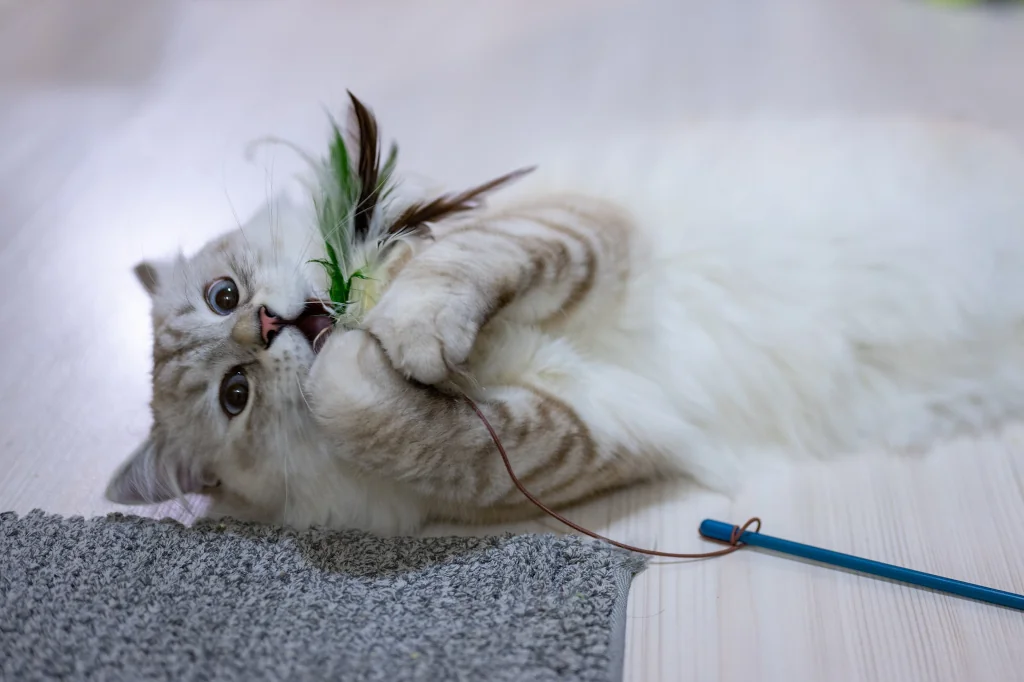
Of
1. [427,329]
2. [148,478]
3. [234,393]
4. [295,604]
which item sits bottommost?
[295,604]

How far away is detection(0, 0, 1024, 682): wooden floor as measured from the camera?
1.11 metres

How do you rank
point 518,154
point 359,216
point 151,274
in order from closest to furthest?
1. point 359,216
2. point 151,274
3. point 518,154

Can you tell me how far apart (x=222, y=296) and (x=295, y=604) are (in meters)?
0.55

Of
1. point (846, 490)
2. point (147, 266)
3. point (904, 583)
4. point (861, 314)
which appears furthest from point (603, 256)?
point (147, 266)

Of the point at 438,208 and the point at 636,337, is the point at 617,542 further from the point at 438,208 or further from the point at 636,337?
the point at 438,208

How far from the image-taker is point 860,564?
3.74 ft

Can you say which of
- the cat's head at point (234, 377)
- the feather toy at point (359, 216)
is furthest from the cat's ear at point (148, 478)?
the feather toy at point (359, 216)

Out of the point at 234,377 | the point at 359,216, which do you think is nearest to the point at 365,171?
the point at 359,216

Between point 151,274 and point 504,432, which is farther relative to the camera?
point 151,274

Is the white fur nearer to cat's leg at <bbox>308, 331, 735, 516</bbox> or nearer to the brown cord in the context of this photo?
cat's leg at <bbox>308, 331, 735, 516</bbox>

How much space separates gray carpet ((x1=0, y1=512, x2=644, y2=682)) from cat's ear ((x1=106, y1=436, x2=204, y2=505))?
0.05 m

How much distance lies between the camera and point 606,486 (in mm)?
1296

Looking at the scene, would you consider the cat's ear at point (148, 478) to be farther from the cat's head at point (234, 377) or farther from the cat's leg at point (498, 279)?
the cat's leg at point (498, 279)

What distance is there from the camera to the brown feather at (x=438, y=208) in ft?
4.32
